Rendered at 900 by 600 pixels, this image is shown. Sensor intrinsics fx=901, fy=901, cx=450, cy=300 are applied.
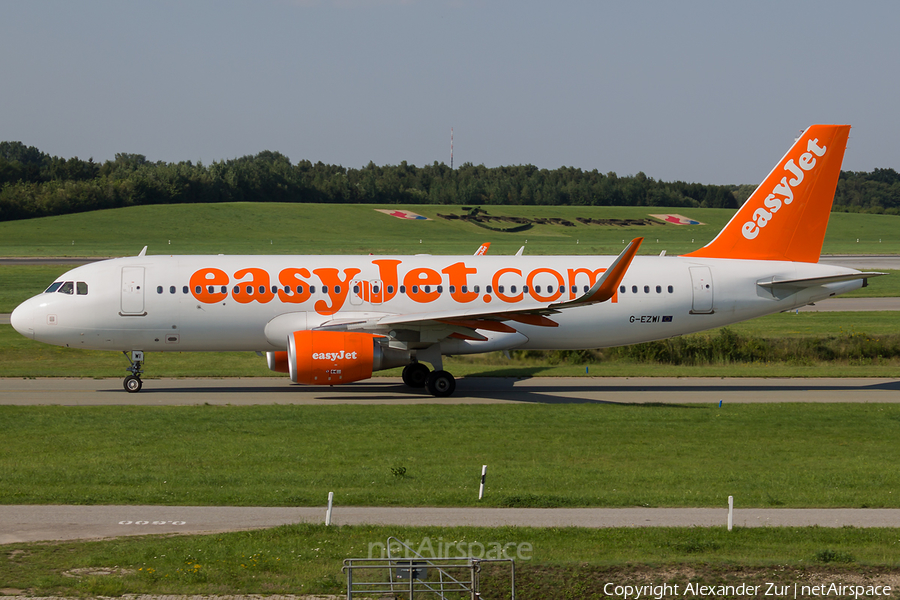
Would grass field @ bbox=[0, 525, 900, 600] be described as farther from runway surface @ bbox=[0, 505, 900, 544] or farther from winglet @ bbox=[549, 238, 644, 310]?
winglet @ bbox=[549, 238, 644, 310]

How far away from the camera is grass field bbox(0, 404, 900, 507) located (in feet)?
54.2

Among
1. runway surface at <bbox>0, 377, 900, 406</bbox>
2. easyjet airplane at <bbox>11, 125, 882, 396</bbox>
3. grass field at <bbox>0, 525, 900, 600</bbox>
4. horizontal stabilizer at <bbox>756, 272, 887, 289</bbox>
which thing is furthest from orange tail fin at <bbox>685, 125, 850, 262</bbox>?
grass field at <bbox>0, 525, 900, 600</bbox>

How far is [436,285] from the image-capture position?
101ft

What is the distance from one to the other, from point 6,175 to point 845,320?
15006cm

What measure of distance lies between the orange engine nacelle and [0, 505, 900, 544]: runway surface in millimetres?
11613

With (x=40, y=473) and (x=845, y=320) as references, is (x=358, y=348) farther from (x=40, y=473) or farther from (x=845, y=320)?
(x=845, y=320)

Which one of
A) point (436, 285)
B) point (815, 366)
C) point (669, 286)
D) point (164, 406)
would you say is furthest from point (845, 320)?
point (164, 406)

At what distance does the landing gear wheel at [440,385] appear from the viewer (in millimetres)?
29781

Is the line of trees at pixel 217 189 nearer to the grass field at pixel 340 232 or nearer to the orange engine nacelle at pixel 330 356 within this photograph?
the grass field at pixel 340 232

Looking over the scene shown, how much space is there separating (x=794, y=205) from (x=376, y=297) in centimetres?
1554

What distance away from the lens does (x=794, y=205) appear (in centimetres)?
3272

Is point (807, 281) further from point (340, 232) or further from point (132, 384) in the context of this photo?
point (340, 232)

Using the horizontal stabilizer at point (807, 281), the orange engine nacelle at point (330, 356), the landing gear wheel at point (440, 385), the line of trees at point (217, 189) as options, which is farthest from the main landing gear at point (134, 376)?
the line of trees at point (217, 189)

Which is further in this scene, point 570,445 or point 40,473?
point 570,445
